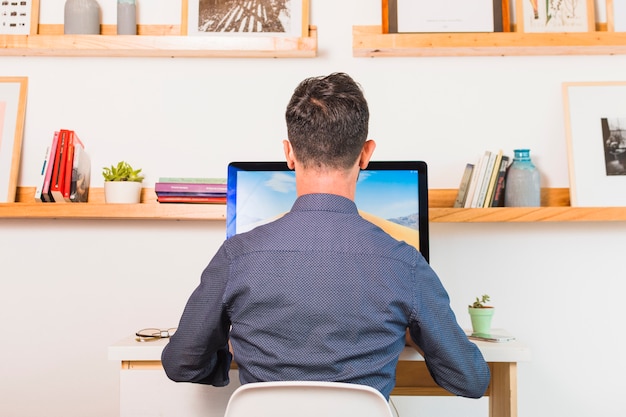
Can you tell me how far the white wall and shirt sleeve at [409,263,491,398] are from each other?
1192mm

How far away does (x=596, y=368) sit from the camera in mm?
2633

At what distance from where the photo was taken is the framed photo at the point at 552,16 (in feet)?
8.59

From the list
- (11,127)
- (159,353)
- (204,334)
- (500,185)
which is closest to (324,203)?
(204,334)

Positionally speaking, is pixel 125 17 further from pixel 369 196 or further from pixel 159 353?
pixel 159 353

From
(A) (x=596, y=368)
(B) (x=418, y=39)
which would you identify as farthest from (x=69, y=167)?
(A) (x=596, y=368)

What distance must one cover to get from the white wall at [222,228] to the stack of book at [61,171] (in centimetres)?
12

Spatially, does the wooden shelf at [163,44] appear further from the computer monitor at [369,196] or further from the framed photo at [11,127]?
the computer monitor at [369,196]

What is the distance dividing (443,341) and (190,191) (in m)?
1.35

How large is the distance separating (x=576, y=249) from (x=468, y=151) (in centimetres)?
54

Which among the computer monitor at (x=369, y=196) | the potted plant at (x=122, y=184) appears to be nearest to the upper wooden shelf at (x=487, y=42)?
the computer monitor at (x=369, y=196)

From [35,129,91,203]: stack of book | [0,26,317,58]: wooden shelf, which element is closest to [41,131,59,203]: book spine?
[35,129,91,203]: stack of book

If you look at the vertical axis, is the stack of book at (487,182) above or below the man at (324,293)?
above

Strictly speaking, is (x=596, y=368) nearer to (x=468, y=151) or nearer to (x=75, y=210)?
(x=468, y=151)

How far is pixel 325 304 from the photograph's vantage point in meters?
1.32
